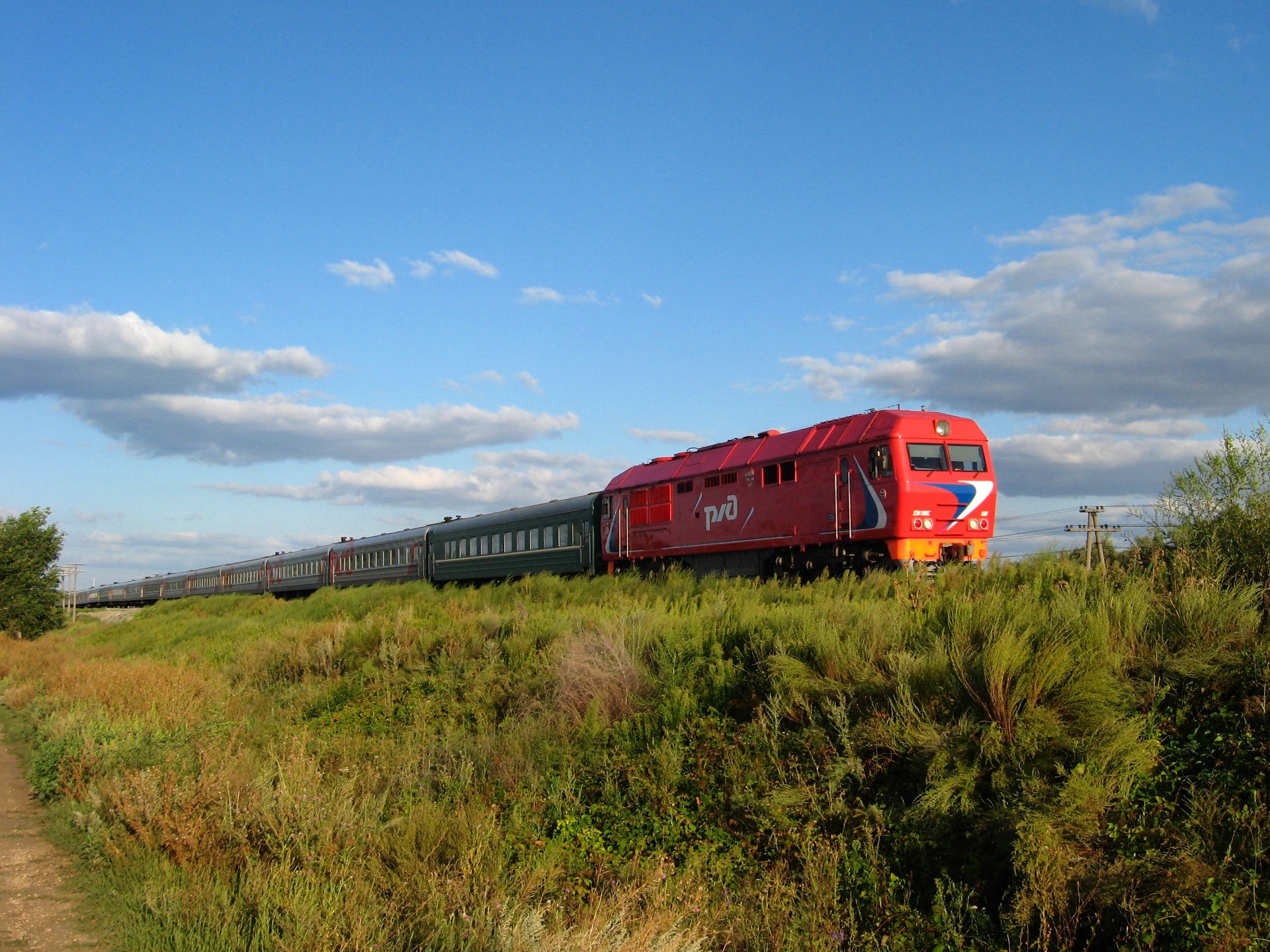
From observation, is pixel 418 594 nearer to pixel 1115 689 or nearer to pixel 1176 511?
pixel 1176 511

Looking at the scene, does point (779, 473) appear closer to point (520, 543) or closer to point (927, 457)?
point (927, 457)

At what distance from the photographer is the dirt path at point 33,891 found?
742cm

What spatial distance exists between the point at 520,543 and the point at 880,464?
17189mm

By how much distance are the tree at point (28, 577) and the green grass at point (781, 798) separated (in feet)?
156

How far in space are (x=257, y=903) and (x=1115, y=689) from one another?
693cm

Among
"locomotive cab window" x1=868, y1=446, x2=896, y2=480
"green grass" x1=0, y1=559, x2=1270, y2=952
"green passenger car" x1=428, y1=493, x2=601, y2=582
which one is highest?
"locomotive cab window" x1=868, y1=446, x2=896, y2=480

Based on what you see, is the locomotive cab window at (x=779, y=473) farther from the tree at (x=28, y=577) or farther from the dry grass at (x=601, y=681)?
the tree at (x=28, y=577)

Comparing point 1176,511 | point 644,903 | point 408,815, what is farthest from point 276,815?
point 1176,511

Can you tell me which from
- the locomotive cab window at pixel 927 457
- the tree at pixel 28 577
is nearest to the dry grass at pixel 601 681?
the locomotive cab window at pixel 927 457

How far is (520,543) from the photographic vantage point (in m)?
33.2

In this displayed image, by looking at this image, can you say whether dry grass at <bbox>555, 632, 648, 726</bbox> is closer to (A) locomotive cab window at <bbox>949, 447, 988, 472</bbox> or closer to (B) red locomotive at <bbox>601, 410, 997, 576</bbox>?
(B) red locomotive at <bbox>601, 410, 997, 576</bbox>

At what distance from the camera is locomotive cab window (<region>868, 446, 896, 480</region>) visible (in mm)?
18484

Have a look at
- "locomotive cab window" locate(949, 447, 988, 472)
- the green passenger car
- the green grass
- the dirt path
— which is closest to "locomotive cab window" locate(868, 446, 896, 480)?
"locomotive cab window" locate(949, 447, 988, 472)

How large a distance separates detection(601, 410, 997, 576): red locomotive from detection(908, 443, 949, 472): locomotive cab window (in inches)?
0.9
